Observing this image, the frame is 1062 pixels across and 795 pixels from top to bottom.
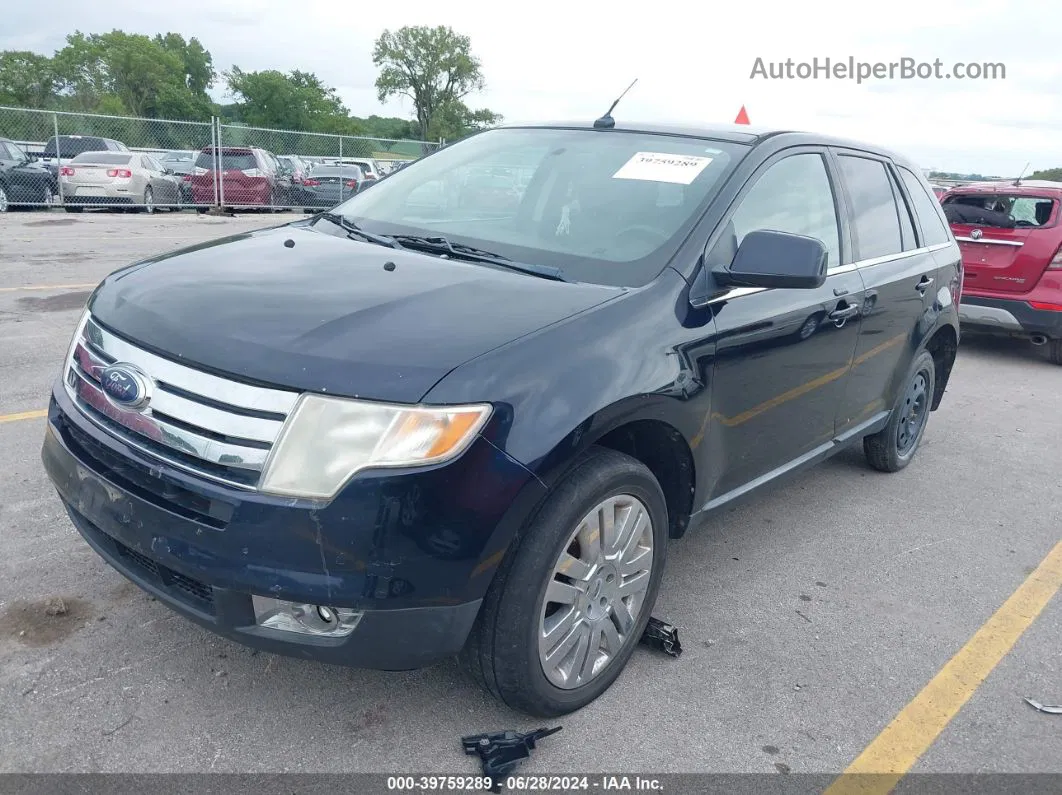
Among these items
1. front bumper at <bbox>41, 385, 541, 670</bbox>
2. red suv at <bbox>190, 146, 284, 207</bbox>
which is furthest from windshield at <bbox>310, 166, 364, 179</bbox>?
front bumper at <bbox>41, 385, 541, 670</bbox>

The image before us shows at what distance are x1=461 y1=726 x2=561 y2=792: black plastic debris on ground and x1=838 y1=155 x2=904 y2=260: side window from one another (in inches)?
104

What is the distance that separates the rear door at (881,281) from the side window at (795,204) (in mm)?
203

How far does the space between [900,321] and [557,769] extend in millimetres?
2920

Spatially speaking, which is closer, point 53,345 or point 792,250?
point 792,250

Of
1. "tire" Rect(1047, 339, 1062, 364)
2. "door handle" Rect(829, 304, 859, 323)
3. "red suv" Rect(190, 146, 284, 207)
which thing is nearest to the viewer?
"door handle" Rect(829, 304, 859, 323)

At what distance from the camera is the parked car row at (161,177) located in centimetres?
1752

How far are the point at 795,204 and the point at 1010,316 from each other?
5.85m

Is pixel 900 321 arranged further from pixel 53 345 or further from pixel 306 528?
pixel 53 345

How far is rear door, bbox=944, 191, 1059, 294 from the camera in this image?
27.3 feet

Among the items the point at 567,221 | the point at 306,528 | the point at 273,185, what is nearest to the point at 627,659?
the point at 306,528

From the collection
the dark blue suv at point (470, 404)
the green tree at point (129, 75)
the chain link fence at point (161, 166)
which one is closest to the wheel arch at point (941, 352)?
the dark blue suv at point (470, 404)

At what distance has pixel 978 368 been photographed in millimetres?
8406

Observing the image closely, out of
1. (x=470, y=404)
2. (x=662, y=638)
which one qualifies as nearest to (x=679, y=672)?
(x=662, y=638)

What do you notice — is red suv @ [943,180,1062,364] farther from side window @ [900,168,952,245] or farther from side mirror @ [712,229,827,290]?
side mirror @ [712,229,827,290]
